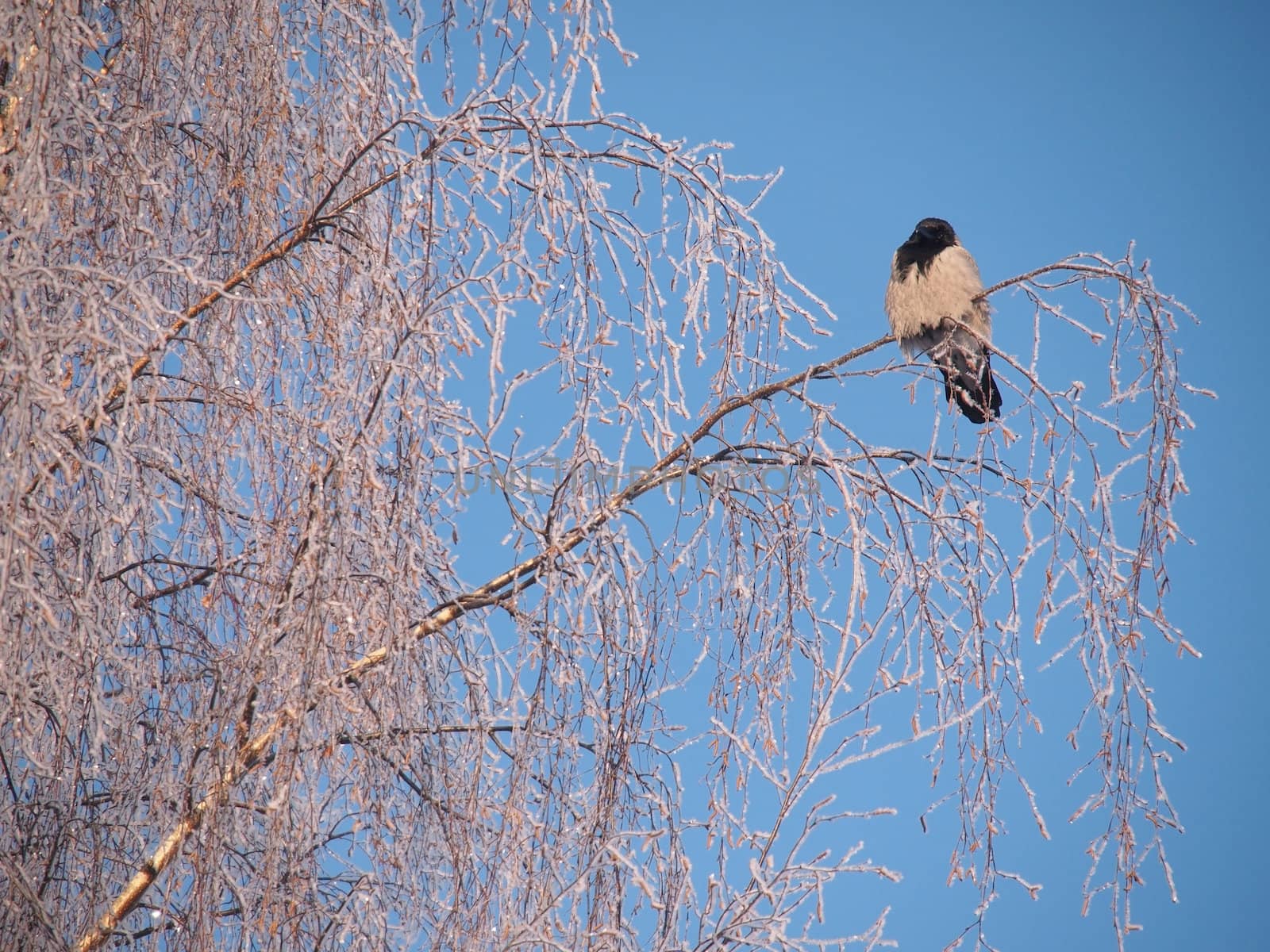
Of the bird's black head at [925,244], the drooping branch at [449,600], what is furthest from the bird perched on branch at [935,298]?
the drooping branch at [449,600]


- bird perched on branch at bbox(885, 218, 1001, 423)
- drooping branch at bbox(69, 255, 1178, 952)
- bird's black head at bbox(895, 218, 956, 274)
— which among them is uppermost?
bird's black head at bbox(895, 218, 956, 274)

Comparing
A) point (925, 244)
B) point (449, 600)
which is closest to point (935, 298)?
point (925, 244)

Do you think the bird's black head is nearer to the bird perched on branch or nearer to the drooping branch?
the bird perched on branch

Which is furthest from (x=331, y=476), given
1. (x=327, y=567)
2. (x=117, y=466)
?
(x=117, y=466)

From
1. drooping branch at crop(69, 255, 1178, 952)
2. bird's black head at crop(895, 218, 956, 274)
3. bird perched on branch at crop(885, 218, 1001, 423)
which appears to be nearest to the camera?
drooping branch at crop(69, 255, 1178, 952)

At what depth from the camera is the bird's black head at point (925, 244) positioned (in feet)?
11.4

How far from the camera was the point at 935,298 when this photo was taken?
335 cm

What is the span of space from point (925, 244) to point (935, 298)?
28cm

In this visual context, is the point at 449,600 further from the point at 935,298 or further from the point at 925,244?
the point at 925,244

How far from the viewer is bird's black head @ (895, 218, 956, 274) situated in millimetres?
3463

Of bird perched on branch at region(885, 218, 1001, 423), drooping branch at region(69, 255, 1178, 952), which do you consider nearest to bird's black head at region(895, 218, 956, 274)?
bird perched on branch at region(885, 218, 1001, 423)

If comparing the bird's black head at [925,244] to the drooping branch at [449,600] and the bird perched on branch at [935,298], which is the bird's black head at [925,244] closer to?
the bird perched on branch at [935,298]

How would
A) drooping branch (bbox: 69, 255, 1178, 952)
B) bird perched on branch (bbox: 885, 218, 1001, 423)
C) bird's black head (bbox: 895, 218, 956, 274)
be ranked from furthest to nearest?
1. bird's black head (bbox: 895, 218, 956, 274)
2. bird perched on branch (bbox: 885, 218, 1001, 423)
3. drooping branch (bbox: 69, 255, 1178, 952)

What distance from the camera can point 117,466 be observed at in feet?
4.28
